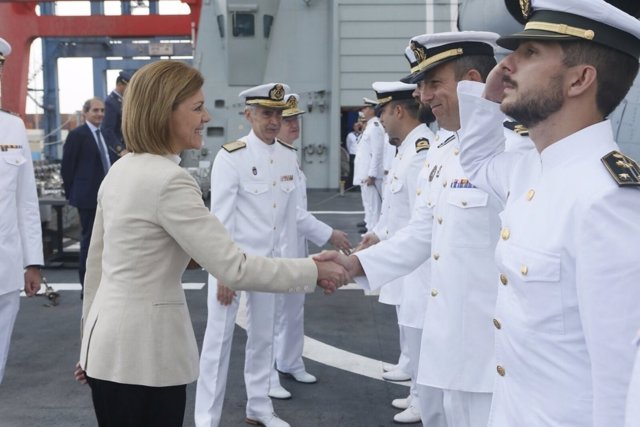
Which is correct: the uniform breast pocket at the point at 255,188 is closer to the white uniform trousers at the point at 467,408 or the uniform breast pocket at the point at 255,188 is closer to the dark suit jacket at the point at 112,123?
the white uniform trousers at the point at 467,408

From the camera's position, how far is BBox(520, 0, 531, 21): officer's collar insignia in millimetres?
1555

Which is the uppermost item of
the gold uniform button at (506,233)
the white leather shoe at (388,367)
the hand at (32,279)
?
the gold uniform button at (506,233)

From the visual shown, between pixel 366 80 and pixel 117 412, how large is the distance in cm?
1472

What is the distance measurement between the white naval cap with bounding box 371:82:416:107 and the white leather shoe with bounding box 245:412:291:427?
198cm

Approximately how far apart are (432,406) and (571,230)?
1643 millimetres

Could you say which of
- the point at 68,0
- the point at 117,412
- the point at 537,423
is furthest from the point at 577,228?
the point at 68,0

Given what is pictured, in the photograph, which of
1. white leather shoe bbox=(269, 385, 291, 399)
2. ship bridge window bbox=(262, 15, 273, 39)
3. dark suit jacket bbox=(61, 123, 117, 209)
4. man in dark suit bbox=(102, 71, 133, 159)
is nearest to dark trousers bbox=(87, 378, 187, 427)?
white leather shoe bbox=(269, 385, 291, 399)

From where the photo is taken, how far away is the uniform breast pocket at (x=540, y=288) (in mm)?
1441

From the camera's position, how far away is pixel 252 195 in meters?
3.70

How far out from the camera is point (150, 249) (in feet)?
6.49

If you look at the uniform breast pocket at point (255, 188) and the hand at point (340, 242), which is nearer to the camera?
the uniform breast pocket at point (255, 188)

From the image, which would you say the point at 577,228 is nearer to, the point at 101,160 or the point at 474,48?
the point at 474,48

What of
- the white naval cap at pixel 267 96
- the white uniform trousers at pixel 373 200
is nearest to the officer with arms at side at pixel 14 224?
the white naval cap at pixel 267 96

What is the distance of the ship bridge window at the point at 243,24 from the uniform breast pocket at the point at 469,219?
45.5 feet
